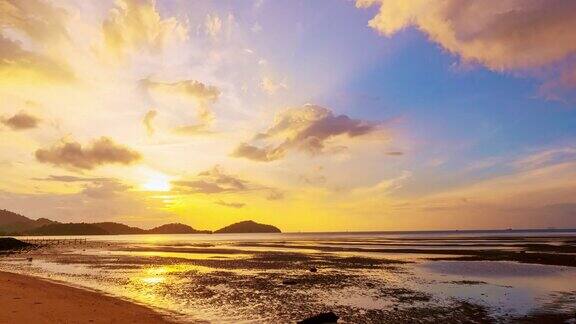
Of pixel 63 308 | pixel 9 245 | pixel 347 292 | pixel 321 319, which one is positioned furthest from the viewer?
pixel 9 245

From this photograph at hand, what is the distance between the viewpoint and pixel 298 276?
147ft

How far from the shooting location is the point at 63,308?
2325cm

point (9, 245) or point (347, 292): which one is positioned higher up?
point (9, 245)

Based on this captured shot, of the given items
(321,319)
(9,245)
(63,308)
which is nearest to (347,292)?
(321,319)

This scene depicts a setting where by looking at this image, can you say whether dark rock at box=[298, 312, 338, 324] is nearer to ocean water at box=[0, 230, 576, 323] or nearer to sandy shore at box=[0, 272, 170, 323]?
ocean water at box=[0, 230, 576, 323]

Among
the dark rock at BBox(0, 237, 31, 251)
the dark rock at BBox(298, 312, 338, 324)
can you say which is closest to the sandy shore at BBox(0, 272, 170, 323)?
the dark rock at BBox(298, 312, 338, 324)

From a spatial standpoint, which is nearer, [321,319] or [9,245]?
[321,319]

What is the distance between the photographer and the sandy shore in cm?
2014

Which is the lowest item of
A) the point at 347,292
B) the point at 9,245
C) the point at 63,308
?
the point at 347,292

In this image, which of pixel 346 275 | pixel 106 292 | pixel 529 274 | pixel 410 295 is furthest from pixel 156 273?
pixel 529 274

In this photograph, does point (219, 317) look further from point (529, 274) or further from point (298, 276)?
point (529, 274)

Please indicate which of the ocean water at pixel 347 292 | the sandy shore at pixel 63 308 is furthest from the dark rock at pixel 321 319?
the sandy shore at pixel 63 308

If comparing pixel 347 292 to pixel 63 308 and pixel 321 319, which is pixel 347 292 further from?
pixel 63 308

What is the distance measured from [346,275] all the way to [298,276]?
548 cm
